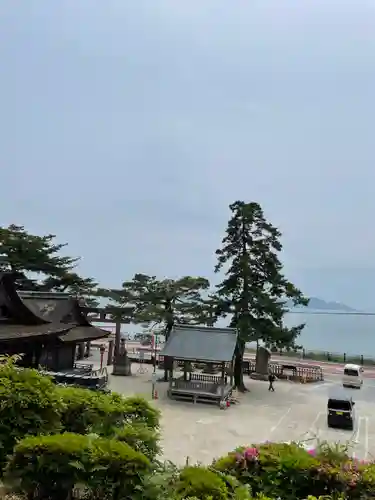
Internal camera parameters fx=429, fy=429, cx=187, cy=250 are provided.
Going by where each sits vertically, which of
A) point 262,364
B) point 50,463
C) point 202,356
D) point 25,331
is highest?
point 25,331

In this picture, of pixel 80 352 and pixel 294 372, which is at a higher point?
pixel 80 352

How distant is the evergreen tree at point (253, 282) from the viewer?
29438mm

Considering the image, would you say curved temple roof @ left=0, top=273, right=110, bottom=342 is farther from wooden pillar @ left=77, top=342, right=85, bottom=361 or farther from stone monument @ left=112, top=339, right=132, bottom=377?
wooden pillar @ left=77, top=342, right=85, bottom=361

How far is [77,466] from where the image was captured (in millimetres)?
5430

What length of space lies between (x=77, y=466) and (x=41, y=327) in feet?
51.5

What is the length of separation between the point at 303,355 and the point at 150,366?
19.4 meters

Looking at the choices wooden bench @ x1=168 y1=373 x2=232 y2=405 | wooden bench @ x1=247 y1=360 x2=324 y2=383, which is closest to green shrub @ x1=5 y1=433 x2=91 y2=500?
wooden bench @ x1=168 y1=373 x2=232 y2=405

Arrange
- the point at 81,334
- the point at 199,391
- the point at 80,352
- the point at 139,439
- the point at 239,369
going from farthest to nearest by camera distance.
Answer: the point at 80,352, the point at 239,369, the point at 81,334, the point at 199,391, the point at 139,439

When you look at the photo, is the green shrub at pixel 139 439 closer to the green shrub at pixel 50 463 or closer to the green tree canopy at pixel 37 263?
the green shrub at pixel 50 463

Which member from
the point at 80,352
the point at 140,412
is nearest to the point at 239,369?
the point at 80,352

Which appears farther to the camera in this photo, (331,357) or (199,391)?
(331,357)

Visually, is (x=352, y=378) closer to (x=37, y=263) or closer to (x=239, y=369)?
(x=239, y=369)

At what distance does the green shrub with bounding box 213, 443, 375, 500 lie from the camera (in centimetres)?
591

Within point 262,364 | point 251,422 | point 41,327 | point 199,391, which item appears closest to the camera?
point 41,327
